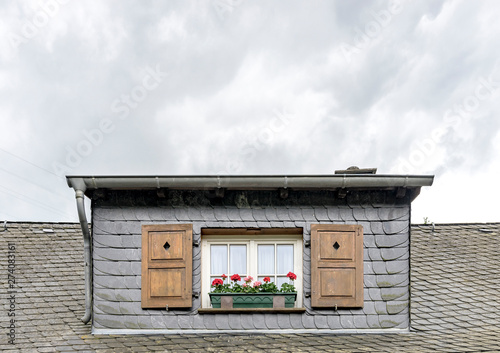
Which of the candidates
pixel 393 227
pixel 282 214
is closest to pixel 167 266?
pixel 282 214

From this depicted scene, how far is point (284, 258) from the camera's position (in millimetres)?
8258

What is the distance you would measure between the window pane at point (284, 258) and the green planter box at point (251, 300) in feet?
1.19

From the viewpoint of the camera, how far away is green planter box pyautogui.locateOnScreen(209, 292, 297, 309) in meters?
7.93

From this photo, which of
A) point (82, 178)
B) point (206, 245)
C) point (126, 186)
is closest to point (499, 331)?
point (206, 245)

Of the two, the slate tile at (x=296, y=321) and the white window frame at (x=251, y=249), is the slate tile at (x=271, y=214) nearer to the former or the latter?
the white window frame at (x=251, y=249)

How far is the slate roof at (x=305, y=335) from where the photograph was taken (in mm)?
7449

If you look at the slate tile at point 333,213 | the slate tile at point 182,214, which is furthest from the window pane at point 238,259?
the slate tile at point 333,213

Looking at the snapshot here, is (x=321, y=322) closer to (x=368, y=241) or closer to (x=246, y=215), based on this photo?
(x=368, y=241)

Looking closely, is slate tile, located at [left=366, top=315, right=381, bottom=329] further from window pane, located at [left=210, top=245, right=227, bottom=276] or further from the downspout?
the downspout

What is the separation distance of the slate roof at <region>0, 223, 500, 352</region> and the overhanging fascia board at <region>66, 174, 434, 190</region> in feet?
6.01

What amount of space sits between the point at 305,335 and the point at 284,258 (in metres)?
1.04

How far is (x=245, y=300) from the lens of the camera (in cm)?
793

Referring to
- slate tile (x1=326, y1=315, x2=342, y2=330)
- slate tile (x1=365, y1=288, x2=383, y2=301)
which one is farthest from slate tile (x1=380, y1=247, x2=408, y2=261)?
slate tile (x1=326, y1=315, x2=342, y2=330)

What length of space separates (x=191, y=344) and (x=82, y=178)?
2.52 m
